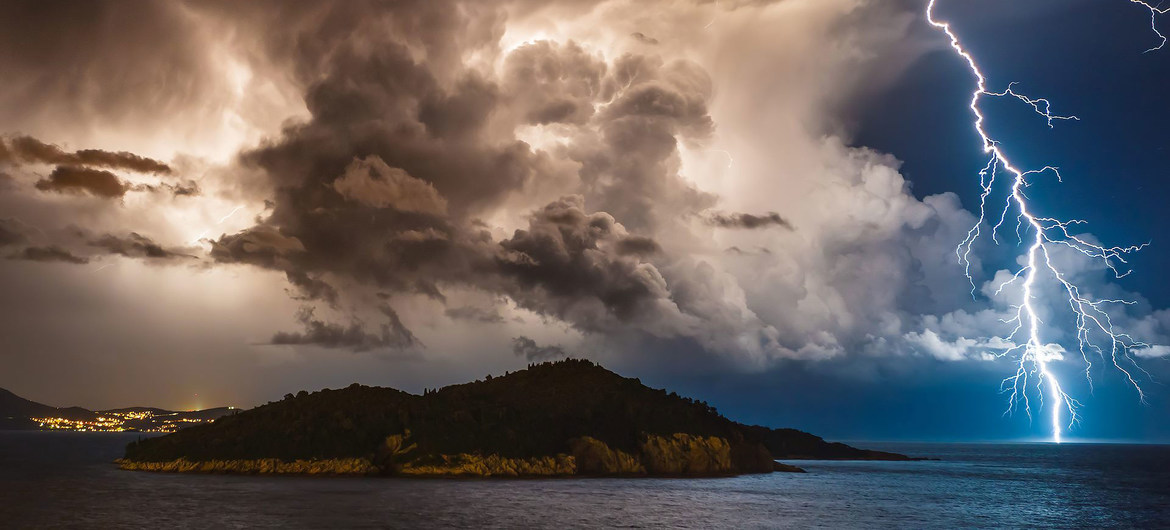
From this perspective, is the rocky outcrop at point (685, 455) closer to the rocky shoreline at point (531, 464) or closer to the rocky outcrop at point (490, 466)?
the rocky shoreline at point (531, 464)

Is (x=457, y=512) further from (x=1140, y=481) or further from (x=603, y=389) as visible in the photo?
(x=1140, y=481)

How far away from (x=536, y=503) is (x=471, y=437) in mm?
58968

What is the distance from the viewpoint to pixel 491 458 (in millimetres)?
152250

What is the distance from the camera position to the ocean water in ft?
266

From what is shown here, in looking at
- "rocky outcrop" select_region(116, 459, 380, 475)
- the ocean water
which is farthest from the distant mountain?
the ocean water

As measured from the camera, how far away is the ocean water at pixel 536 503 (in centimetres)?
8100

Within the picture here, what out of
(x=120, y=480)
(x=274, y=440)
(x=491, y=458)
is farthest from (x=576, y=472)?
(x=120, y=480)

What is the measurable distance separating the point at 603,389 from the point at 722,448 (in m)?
30.0

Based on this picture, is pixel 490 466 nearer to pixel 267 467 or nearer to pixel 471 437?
pixel 471 437

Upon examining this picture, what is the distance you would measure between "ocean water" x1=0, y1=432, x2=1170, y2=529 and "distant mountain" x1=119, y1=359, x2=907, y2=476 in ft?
34.2

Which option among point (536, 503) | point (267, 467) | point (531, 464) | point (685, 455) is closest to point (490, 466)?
point (531, 464)

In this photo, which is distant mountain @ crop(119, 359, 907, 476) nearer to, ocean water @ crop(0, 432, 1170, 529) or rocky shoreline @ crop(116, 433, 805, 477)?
rocky shoreline @ crop(116, 433, 805, 477)

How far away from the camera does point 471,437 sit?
155875mm

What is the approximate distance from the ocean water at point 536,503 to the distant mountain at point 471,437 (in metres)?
10.4
